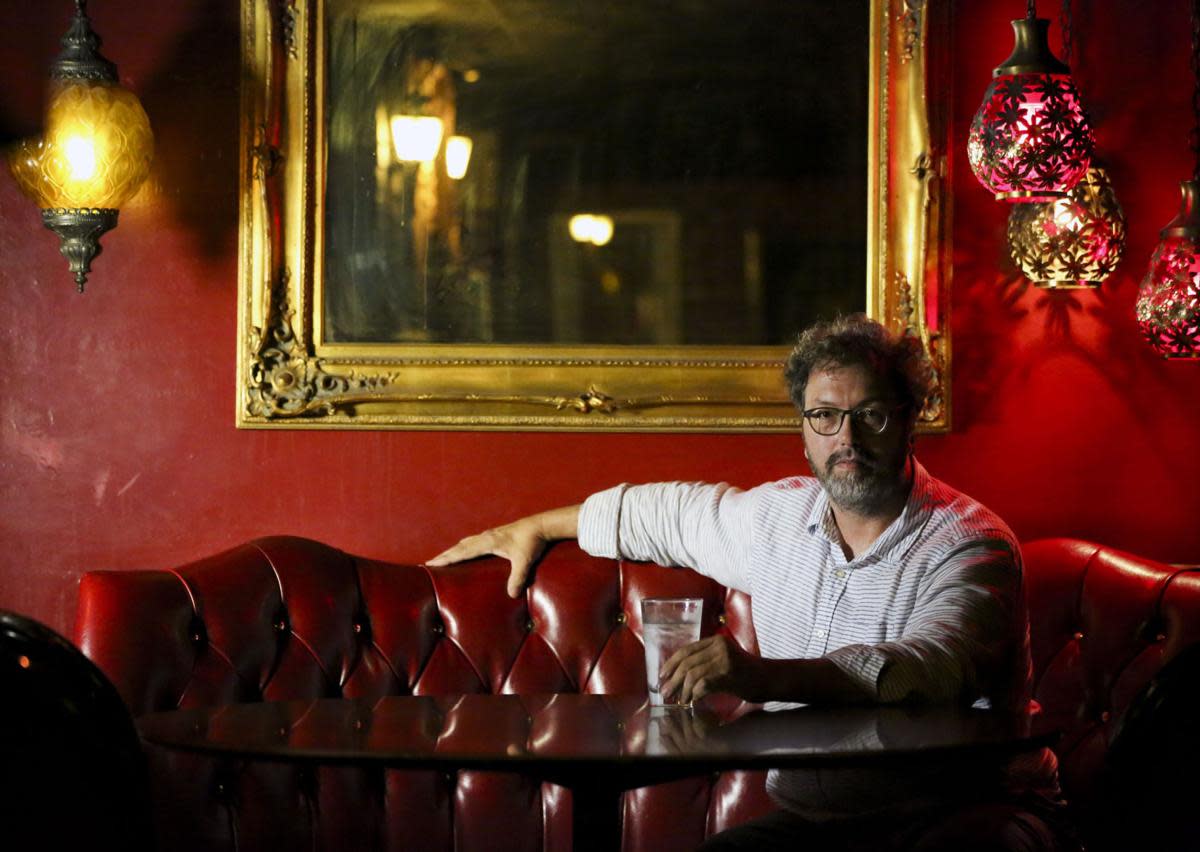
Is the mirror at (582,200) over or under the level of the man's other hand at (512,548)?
over

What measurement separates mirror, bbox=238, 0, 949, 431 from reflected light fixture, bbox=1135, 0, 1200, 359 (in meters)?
0.47

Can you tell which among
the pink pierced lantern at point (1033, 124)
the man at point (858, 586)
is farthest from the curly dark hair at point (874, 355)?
the pink pierced lantern at point (1033, 124)

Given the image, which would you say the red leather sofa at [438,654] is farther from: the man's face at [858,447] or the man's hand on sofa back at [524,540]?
the man's face at [858,447]

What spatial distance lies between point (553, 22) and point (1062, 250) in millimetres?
1269

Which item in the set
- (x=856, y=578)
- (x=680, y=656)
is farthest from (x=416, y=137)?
(x=680, y=656)

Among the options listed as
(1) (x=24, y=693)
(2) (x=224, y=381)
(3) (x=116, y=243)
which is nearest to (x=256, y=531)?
(2) (x=224, y=381)

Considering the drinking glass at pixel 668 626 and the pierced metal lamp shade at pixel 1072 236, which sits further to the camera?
the pierced metal lamp shade at pixel 1072 236

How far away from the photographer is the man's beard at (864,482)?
2.58m

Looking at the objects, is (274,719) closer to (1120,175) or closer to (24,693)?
(24,693)

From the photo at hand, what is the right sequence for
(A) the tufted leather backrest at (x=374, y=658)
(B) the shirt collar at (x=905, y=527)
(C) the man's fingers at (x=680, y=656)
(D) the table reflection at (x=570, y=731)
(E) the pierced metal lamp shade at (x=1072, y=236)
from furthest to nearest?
1. (E) the pierced metal lamp shade at (x=1072, y=236)
2. (A) the tufted leather backrest at (x=374, y=658)
3. (B) the shirt collar at (x=905, y=527)
4. (C) the man's fingers at (x=680, y=656)
5. (D) the table reflection at (x=570, y=731)

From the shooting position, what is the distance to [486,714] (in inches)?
84.7

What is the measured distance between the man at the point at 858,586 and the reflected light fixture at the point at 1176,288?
72 centimetres

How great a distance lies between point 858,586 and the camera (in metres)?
2.57

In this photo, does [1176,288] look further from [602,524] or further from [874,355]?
[602,524]
